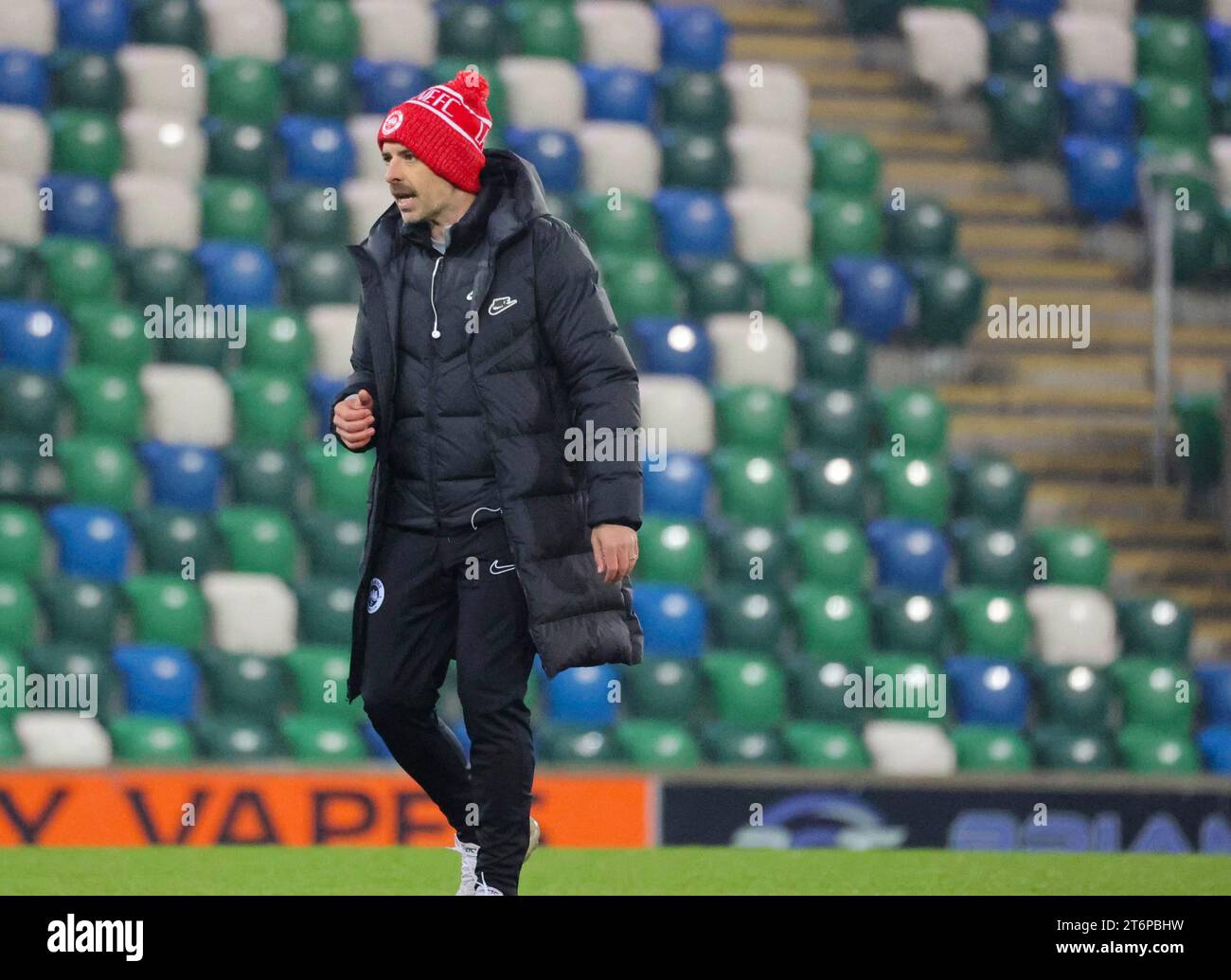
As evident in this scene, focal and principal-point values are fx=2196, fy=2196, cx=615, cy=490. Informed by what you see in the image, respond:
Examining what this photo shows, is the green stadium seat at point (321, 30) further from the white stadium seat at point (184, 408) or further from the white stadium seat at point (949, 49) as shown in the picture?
the white stadium seat at point (949, 49)

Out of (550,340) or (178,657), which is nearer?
(550,340)

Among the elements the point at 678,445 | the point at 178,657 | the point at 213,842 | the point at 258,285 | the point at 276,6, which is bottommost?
the point at 213,842

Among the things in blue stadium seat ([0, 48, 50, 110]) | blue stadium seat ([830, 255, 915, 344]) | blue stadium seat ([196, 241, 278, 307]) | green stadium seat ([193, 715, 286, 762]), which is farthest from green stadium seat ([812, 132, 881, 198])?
green stadium seat ([193, 715, 286, 762])

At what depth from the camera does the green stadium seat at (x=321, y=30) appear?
26.8ft

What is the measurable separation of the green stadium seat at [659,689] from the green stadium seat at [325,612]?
861 millimetres

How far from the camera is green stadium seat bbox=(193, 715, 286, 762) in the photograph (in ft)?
20.2

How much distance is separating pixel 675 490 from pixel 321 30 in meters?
2.42

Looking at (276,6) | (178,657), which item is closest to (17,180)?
(276,6)

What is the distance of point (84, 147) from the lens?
24.7ft

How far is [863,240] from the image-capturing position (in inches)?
318

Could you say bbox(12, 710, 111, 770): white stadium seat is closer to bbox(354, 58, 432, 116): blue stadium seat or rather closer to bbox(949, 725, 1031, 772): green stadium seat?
bbox(949, 725, 1031, 772): green stadium seat

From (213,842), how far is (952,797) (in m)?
1.95
